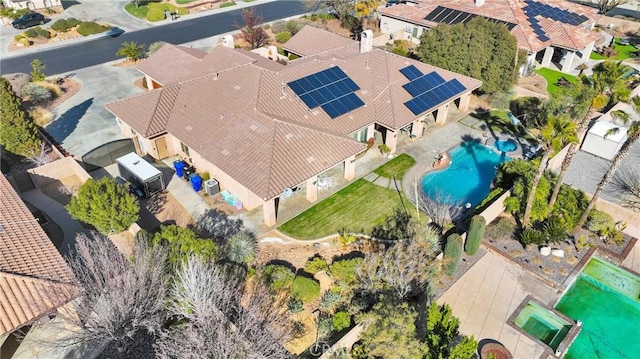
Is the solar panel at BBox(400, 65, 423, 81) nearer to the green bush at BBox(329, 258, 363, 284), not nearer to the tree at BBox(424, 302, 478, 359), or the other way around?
A: the green bush at BBox(329, 258, 363, 284)

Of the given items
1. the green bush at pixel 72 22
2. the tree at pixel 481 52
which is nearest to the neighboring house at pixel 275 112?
the tree at pixel 481 52

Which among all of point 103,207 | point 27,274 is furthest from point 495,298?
point 27,274

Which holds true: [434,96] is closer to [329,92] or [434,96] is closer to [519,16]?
[329,92]

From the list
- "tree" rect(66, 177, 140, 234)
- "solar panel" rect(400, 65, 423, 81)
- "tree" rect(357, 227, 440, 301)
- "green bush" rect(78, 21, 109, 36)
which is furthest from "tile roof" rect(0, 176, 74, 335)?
"green bush" rect(78, 21, 109, 36)

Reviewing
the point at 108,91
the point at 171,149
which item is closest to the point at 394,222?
the point at 171,149

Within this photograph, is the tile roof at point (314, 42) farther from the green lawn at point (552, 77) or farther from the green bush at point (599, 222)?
the green bush at point (599, 222)
